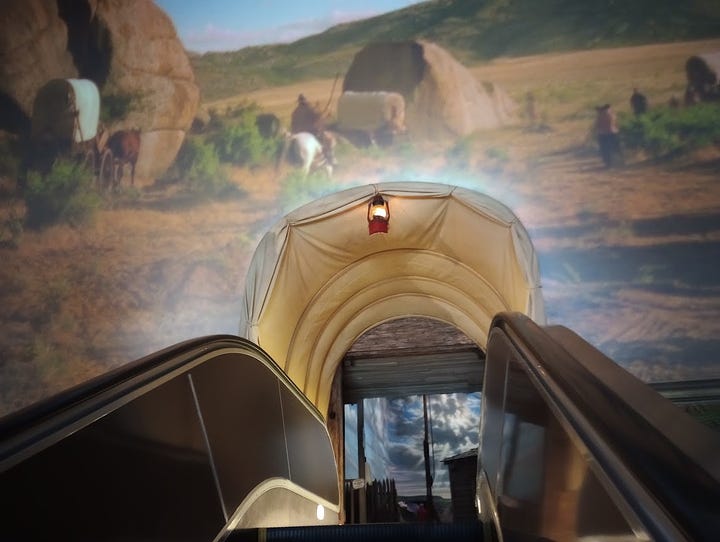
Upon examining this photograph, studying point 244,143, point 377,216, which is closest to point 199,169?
point 244,143

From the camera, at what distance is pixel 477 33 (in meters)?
6.18

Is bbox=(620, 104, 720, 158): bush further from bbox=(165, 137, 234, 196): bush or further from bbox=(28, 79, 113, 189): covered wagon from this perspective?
bbox=(28, 79, 113, 189): covered wagon

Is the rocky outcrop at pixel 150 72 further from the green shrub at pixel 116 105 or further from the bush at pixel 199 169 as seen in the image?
the bush at pixel 199 169

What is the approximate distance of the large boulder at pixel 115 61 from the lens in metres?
A: 6.43

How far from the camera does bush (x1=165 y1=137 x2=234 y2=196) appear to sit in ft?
20.6

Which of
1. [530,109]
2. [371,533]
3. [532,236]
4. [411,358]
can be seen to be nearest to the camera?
[371,533]

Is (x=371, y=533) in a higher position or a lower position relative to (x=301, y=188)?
lower

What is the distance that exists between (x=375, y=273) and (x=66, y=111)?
4312 millimetres

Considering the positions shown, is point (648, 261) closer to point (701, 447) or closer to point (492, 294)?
point (492, 294)

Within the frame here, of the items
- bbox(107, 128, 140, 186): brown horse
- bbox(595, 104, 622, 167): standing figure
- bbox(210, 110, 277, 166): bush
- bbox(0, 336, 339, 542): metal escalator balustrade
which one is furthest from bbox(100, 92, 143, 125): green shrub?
bbox(595, 104, 622, 167): standing figure

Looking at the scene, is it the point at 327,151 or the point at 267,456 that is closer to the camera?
the point at 267,456

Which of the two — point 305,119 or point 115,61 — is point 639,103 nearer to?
point 305,119

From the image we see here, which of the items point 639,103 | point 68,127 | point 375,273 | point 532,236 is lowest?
point 375,273

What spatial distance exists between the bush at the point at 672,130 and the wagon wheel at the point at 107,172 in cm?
570
